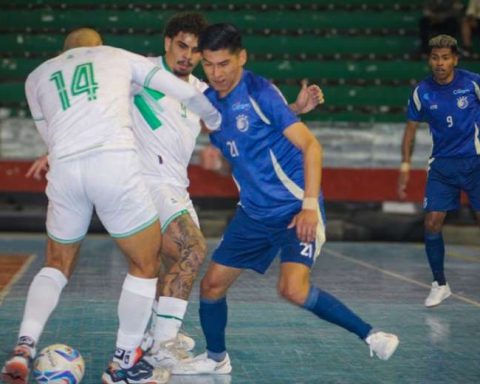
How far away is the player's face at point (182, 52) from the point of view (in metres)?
6.88

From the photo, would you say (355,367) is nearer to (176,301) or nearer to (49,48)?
(176,301)

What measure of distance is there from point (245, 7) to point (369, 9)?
2364 millimetres

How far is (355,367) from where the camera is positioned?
651 cm

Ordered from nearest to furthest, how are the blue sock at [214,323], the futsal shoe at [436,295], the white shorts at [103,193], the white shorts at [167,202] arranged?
the white shorts at [103,193] < the blue sock at [214,323] < the white shorts at [167,202] < the futsal shoe at [436,295]

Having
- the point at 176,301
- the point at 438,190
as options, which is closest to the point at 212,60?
the point at 176,301

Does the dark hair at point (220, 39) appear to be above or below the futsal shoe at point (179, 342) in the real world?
above

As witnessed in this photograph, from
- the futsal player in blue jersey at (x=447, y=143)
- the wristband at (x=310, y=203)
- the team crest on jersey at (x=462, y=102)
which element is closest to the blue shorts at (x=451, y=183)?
the futsal player in blue jersey at (x=447, y=143)

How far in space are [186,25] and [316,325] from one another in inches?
103

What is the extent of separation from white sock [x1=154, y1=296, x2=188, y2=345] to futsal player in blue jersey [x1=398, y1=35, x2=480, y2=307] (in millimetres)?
3934

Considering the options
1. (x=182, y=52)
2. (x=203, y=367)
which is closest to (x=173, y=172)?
(x=182, y=52)

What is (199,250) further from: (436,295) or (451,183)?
(451,183)

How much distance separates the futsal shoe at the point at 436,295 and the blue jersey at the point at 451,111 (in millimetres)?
1266

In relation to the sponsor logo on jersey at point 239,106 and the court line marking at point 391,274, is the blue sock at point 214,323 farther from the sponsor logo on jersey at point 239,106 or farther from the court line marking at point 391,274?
the court line marking at point 391,274

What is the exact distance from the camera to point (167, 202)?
6887 mm
